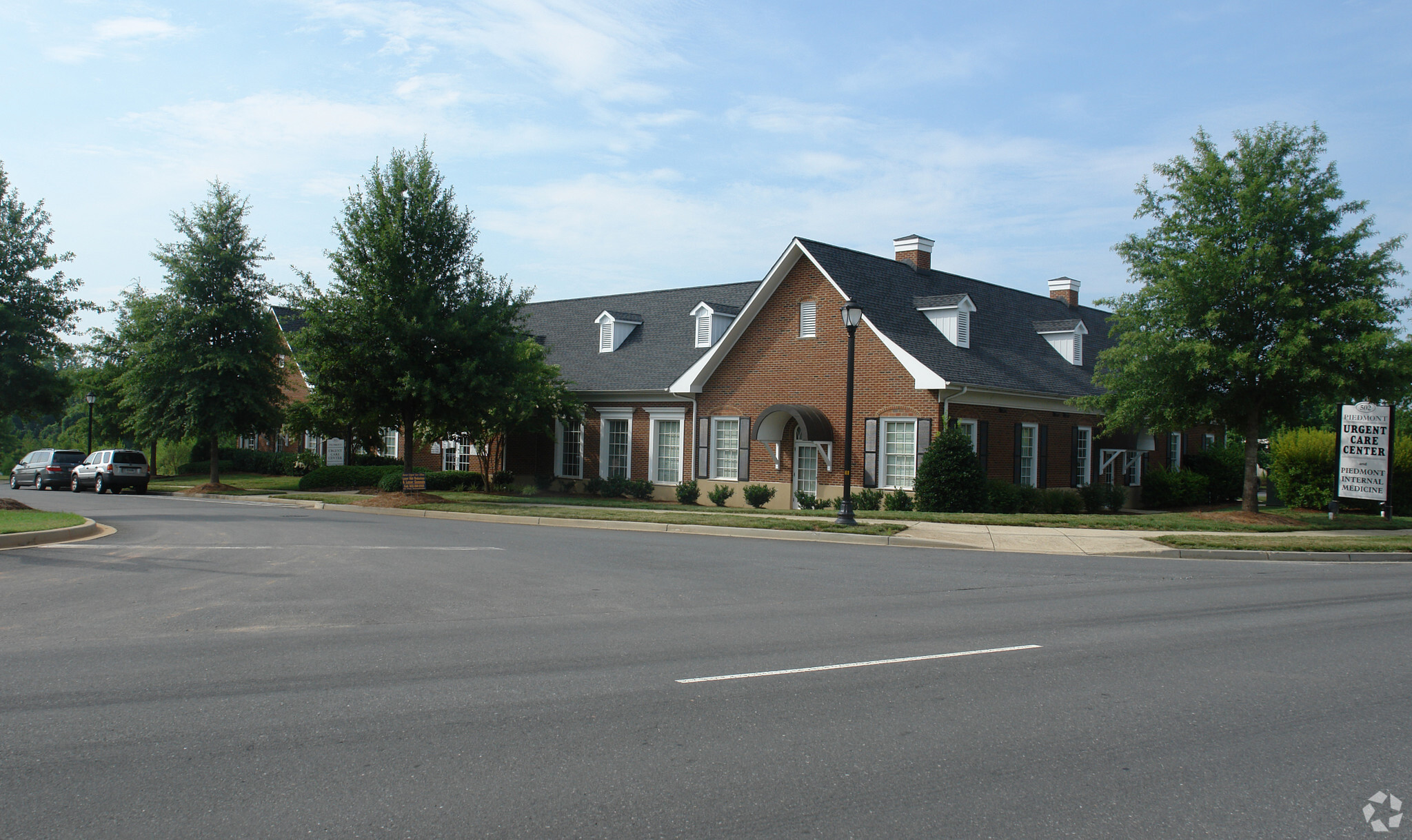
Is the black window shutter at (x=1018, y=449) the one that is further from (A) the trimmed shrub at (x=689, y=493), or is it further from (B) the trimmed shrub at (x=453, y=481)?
(B) the trimmed shrub at (x=453, y=481)

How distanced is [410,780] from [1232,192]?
2314 centimetres

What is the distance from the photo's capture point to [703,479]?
29797mm

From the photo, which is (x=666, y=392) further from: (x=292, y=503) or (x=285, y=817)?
(x=285, y=817)

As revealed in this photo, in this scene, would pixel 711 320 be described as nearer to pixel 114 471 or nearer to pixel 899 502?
pixel 899 502

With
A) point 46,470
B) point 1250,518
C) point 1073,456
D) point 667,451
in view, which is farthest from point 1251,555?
point 46,470

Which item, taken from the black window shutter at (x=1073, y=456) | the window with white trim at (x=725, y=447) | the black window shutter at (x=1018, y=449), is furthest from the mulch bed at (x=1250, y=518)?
the window with white trim at (x=725, y=447)

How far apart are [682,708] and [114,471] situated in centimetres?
3665

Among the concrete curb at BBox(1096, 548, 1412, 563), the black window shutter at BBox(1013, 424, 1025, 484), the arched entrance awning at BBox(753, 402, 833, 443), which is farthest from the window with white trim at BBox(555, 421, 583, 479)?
the concrete curb at BBox(1096, 548, 1412, 563)

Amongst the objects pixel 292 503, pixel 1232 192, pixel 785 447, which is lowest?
pixel 292 503

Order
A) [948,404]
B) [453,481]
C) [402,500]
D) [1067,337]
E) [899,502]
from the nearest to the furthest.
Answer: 1. [899,502]
2. [948,404]
3. [402,500]
4. [1067,337]
5. [453,481]

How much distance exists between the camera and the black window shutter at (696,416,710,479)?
2986 cm

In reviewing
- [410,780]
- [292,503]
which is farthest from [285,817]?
[292,503]

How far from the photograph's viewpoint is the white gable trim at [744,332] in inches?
1010

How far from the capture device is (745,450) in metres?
28.9
